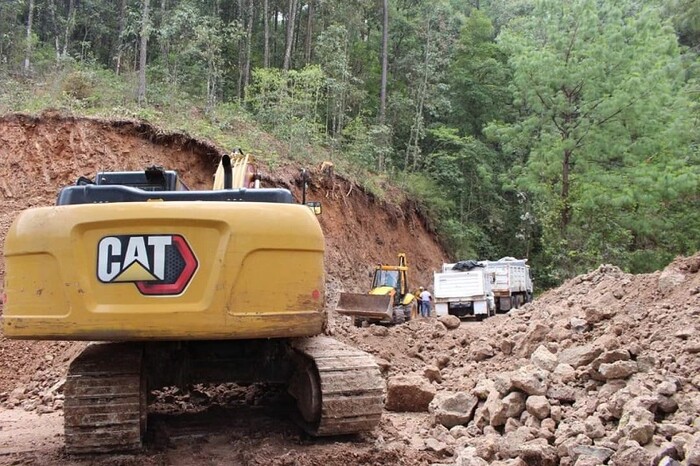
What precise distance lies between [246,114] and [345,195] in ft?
15.1

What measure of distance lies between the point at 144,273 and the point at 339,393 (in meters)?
1.57

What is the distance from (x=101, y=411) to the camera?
4.14 metres

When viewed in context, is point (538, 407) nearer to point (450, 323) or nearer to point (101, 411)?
point (101, 411)

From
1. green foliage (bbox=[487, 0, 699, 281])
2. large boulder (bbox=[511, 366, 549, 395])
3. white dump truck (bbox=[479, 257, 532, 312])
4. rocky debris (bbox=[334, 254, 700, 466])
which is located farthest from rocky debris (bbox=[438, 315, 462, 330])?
white dump truck (bbox=[479, 257, 532, 312])

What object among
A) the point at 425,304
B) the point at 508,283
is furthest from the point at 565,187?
the point at 425,304

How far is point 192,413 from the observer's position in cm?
587

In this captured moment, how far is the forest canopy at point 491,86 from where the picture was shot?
1820cm

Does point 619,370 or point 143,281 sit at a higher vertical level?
point 143,281

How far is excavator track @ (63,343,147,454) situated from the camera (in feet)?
13.5

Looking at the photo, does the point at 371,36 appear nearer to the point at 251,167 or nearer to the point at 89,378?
the point at 251,167

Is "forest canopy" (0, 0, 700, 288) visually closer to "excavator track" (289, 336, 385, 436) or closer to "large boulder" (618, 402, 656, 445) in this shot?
"large boulder" (618, 402, 656, 445)

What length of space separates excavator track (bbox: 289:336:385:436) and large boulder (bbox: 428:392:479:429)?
5.68 feet

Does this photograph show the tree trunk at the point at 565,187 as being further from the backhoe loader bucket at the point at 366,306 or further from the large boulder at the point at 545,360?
the large boulder at the point at 545,360

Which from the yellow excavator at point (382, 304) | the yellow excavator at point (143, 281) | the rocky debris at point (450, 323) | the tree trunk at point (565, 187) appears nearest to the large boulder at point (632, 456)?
the yellow excavator at point (143, 281)
